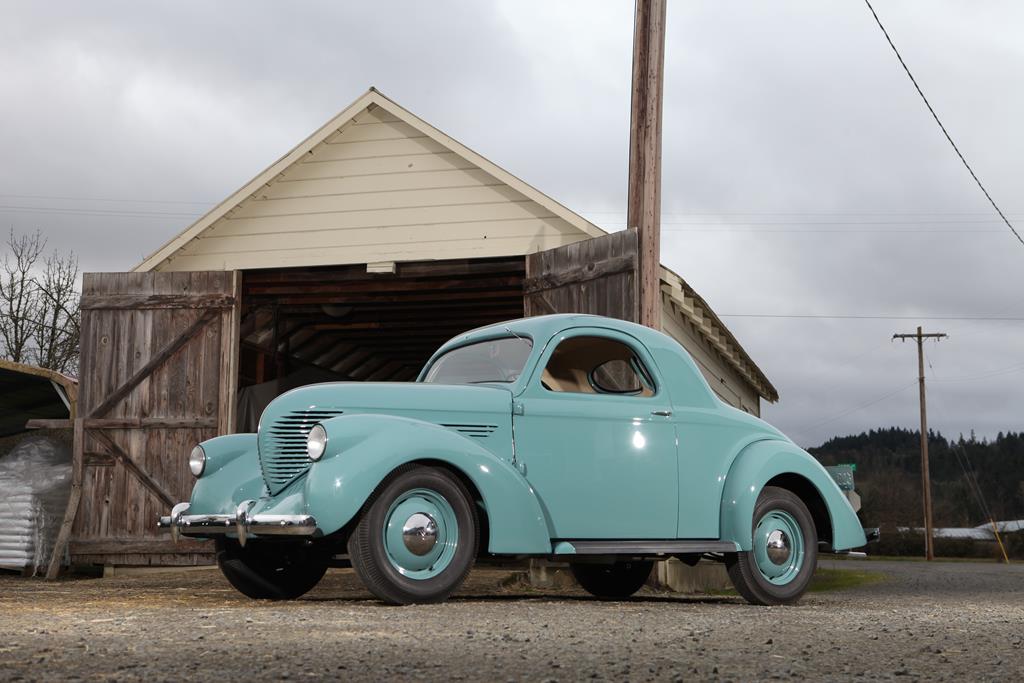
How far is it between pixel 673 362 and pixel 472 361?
54.2 inches

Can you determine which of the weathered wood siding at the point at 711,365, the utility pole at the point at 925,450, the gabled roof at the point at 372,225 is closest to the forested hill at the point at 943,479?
the utility pole at the point at 925,450

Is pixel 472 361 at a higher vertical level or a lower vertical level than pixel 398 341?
lower

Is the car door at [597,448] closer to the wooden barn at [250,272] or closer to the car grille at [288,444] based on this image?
the car grille at [288,444]

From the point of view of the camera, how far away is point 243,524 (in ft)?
20.8

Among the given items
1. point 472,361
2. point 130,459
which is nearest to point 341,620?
point 472,361

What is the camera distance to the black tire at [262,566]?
7500 millimetres

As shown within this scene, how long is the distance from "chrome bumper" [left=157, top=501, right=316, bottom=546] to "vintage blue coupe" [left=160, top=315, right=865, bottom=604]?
1 centimetres

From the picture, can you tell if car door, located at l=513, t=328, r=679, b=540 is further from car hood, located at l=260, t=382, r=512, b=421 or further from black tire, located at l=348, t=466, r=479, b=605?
black tire, located at l=348, t=466, r=479, b=605

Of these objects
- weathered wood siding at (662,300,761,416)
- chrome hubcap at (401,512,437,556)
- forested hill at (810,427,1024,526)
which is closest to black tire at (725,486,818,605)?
chrome hubcap at (401,512,437,556)

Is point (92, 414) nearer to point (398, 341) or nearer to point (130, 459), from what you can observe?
point (130, 459)

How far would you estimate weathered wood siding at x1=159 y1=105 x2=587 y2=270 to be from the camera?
42.8ft

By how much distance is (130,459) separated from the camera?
44.8 ft

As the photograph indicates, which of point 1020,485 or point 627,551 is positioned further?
point 1020,485

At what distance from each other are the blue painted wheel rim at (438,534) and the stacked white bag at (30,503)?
8735mm
